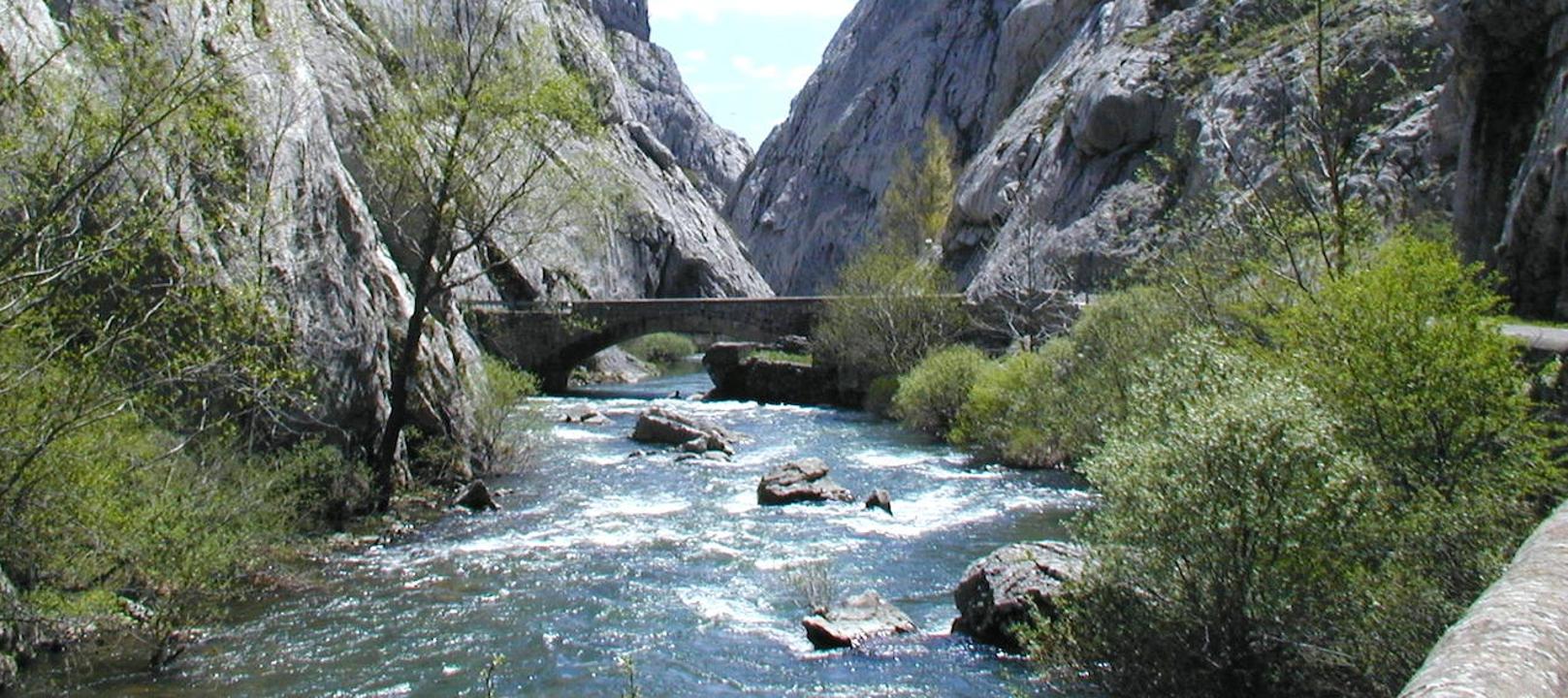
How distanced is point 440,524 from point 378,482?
1.62 metres

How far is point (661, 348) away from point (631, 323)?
32.0 metres

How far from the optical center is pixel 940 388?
37906 millimetres

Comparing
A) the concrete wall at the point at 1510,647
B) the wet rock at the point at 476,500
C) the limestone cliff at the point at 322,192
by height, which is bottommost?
the wet rock at the point at 476,500

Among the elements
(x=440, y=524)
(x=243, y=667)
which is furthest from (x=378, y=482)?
(x=243, y=667)

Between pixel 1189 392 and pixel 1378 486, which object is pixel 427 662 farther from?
pixel 1378 486

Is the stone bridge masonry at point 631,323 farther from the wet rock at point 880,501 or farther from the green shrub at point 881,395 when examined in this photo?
the wet rock at point 880,501

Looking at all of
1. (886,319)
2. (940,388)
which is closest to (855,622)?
(940,388)

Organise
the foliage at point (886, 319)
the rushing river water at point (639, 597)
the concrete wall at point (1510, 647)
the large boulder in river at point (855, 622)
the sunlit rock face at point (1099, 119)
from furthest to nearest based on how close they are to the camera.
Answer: the foliage at point (886, 319)
the sunlit rock face at point (1099, 119)
the large boulder in river at point (855, 622)
the rushing river water at point (639, 597)
the concrete wall at point (1510, 647)

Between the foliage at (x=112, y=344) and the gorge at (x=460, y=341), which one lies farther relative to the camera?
the gorge at (x=460, y=341)

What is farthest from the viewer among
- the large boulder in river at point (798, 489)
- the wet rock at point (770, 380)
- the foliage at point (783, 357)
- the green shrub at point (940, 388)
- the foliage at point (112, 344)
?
the foliage at point (783, 357)

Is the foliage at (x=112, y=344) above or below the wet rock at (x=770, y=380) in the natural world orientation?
above

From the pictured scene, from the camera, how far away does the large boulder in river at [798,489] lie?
83.9ft

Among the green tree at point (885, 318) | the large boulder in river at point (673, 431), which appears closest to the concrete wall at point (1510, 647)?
the large boulder in river at point (673, 431)

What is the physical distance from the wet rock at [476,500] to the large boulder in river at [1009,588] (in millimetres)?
12210
